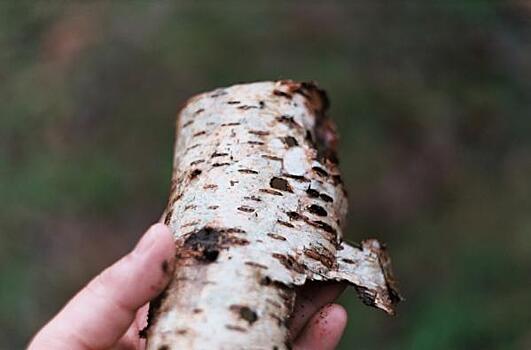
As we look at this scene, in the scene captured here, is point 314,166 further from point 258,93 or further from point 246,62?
point 246,62

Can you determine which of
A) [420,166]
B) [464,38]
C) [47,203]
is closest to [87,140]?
[47,203]

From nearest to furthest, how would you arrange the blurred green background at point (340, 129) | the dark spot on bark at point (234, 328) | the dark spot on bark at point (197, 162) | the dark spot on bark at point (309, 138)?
the dark spot on bark at point (234, 328) < the dark spot on bark at point (197, 162) < the dark spot on bark at point (309, 138) < the blurred green background at point (340, 129)

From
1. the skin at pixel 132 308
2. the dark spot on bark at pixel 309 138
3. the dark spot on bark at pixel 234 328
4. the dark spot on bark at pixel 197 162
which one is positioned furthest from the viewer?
the dark spot on bark at pixel 309 138

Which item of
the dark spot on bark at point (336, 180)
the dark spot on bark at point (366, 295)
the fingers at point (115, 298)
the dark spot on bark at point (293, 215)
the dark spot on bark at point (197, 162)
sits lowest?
the fingers at point (115, 298)

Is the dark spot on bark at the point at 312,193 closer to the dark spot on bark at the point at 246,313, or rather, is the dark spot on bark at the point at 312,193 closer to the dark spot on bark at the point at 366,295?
the dark spot on bark at the point at 366,295

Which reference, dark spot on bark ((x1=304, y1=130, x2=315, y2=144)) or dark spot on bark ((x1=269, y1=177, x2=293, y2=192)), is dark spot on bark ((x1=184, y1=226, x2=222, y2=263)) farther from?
dark spot on bark ((x1=304, y1=130, x2=315, y2=144))

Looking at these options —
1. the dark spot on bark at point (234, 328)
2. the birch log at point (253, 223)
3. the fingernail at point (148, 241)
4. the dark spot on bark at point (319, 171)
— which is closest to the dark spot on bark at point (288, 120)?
the birch log at point (253, 223)
